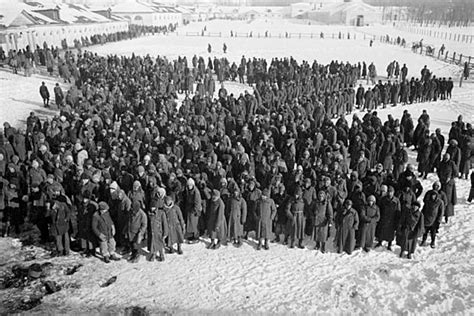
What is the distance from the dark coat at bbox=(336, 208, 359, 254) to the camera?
26.9 ft

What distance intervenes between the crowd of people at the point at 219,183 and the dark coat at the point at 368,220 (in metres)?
0.02

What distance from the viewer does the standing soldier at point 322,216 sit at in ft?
27.4

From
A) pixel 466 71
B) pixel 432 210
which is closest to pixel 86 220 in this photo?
pixel 432 210

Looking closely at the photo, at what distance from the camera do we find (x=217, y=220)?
27.5 ft

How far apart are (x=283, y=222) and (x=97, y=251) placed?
3758mm

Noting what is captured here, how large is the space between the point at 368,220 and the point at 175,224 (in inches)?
144

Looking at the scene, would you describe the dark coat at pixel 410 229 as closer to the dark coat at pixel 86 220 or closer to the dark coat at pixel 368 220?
the dark coat at pixel 368 220

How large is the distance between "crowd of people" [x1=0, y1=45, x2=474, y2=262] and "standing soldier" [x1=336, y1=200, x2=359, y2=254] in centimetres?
2

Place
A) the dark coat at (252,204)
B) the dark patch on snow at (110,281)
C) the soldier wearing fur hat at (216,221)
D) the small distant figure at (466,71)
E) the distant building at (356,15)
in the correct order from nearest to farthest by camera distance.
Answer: the dark patch on snow at (110,281)
the soldier wearing fur hat at (216,221)
the dark coat at (252,204)
the small distant figure at (466,71)
the distant building at (356,15)

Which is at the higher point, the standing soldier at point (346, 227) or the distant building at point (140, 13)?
the distant building at point (140, 13)

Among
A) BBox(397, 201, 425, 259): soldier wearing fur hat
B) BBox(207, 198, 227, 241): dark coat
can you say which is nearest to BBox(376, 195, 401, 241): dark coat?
BBox(397, 201, 425, 259): soldier wearing fur hat

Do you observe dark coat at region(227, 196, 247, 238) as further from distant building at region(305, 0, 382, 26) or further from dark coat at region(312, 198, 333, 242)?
distant building at region(305, 0, 382, 26)

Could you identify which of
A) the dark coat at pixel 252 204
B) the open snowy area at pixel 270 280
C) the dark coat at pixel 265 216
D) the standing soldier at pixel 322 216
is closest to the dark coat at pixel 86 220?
the open snowy area at pixel 270 280

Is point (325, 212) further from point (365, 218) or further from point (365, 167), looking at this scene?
point (365, 167)
